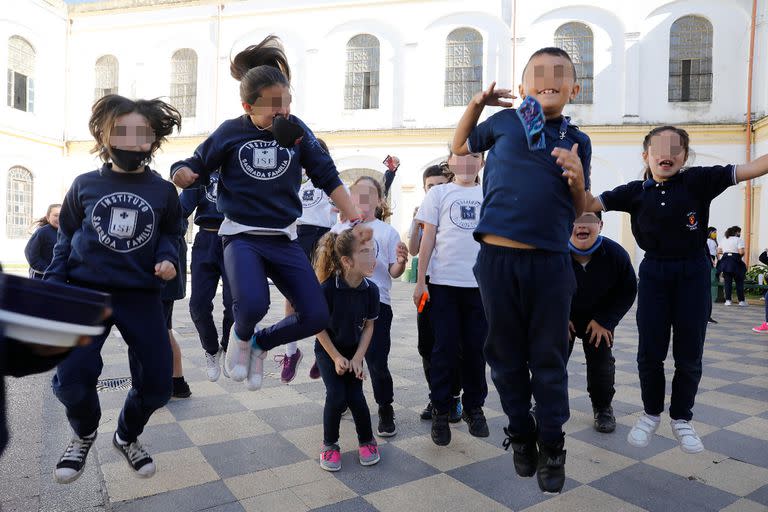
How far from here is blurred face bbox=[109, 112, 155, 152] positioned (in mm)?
2791

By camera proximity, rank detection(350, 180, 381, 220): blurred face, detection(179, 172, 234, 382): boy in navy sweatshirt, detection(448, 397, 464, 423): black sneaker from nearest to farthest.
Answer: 1. detection(448, 397, 464, 423): black sneaker
2. detection(350, 180, 381, 220): blurred face
3. detection(179, 172, 234, 382): boy in navy sweatshirt

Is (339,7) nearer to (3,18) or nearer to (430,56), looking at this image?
(430,56)

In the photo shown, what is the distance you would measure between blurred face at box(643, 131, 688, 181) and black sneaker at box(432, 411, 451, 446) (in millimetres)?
1917

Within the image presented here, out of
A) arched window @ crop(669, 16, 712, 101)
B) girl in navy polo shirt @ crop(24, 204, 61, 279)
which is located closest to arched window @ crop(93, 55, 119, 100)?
girl in navy polo shirt @ crop(24, 204, 61, 279)

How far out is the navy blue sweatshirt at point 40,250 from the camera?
6.27 metres

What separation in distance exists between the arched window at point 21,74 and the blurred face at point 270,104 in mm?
22250

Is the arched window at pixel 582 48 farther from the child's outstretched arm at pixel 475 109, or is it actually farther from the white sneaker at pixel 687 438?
the child's outstretched arm at pixel 475 109

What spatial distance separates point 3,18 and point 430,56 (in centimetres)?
1486

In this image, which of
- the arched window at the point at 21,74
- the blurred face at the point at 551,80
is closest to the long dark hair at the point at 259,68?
the blurred face at the point at 551,80

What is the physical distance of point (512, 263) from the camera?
2369 mm

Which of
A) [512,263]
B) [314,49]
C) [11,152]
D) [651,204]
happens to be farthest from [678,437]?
[11,152]

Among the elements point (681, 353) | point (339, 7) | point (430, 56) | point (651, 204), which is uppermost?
point (339, 7)

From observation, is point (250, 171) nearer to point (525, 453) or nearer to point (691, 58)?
point (525, 453)

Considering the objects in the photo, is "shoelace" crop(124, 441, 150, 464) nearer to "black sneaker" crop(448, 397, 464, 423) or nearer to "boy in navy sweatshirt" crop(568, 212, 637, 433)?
"black sneaker" crop(448, 397, 464, 423)
